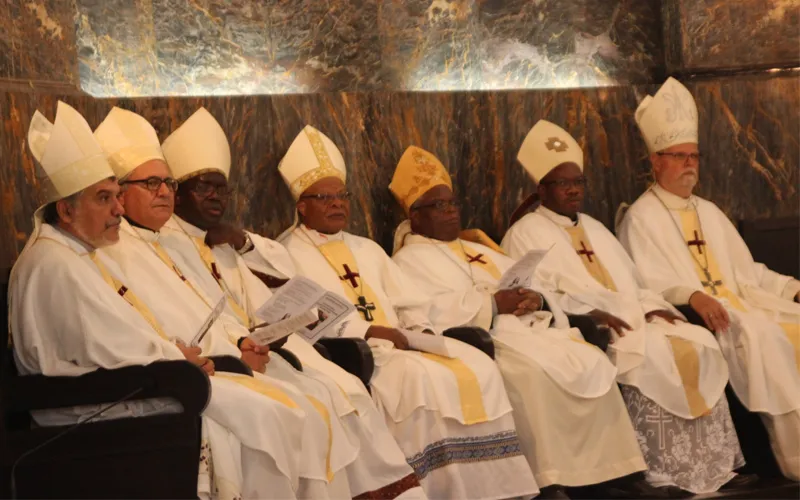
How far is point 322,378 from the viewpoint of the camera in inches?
248

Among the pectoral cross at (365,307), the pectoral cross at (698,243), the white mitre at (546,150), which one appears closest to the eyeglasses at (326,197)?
the pectoral cross at (365,307)

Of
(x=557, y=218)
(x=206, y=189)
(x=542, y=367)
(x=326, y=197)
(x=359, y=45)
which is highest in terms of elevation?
(x=359, y=45)

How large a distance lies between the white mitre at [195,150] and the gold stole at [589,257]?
241cm

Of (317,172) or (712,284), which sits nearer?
(317,172)

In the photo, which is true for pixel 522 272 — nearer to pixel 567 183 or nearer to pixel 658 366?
pixel 658 366

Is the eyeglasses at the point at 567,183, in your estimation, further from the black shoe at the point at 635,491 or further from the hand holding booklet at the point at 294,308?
the hand holding booklet at the point at 294,308

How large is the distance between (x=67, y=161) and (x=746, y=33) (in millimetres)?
5772

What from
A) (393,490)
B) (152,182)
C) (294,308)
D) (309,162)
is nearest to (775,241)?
(309,162)

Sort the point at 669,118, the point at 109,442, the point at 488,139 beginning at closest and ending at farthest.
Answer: the point at 109,442 → the point at 669,118 → the point at 488,139

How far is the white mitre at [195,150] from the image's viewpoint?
705cm

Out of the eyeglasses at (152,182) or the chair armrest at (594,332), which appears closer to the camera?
the eyeglasses at (152,182)

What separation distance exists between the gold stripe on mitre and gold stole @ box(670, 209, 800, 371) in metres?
2.41

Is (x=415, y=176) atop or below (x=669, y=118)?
below

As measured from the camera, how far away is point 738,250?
8.79m
